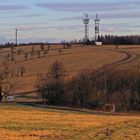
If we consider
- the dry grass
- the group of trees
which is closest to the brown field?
the dry grass

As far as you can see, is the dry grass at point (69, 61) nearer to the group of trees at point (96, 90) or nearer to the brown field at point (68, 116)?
the brown field at point (68, 116)

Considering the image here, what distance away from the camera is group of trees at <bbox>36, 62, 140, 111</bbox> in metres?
87.0

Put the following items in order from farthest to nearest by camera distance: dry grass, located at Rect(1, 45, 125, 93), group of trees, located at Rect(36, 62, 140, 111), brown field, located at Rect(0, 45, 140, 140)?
dry grass, located at Rect(1, 45, 125, 93) < group of trees, located at Rect(36, 62, 140, 111) < brown field, located at Rect(0, 45, 140, 140)

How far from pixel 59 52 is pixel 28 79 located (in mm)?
38152

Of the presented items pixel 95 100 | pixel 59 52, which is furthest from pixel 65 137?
pixel 59 52

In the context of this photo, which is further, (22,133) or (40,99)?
(40,99)

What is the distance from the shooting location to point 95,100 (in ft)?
287

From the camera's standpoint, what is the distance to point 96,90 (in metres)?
91.8

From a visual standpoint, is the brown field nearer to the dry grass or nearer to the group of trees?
the dry grass

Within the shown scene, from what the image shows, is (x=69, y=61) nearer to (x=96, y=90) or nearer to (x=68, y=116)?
(x=96, y=90)

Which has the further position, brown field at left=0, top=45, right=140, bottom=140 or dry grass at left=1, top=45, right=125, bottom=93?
dry grass at left=1, top=45, right=125, bottom=93

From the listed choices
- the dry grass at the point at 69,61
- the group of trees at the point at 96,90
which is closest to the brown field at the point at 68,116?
the dry grass at the point at 69,61

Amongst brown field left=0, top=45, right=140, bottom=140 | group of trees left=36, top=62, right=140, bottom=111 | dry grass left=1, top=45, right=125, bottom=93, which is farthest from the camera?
dry grass left=1, top=45, right=125, bottom=93

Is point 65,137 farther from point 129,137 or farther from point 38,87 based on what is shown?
point 38,87
